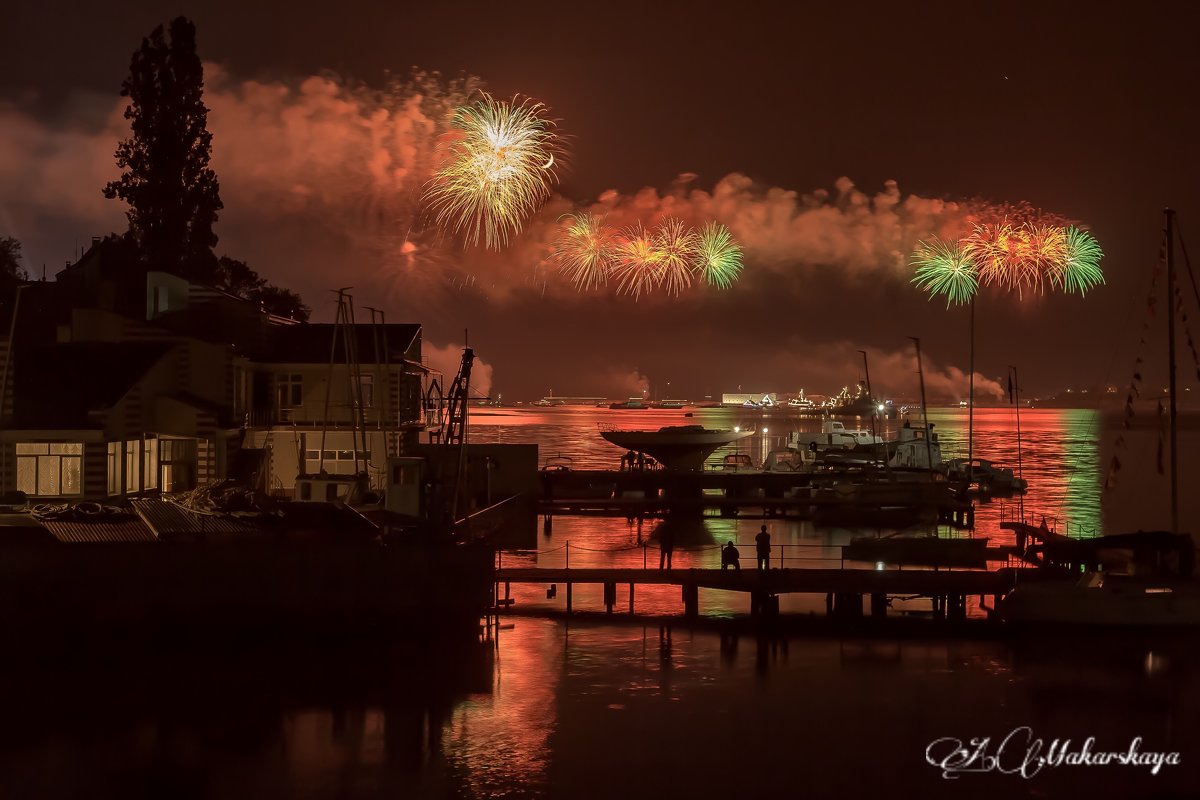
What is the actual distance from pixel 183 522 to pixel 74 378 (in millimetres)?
10494

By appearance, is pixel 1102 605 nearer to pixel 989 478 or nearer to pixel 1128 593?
pixel 1128 593

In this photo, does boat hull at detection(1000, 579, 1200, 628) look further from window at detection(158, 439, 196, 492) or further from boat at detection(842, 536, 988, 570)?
window at detection(158, 439, 196, 492)

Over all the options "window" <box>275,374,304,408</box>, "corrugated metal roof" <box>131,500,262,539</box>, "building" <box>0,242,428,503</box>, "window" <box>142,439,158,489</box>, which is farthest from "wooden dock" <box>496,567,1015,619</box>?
"window" <box>275,374,304,408</box>

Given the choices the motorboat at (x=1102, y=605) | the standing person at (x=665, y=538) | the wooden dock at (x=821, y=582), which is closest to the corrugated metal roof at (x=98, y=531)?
the wooden dock at (x=821, y=582)

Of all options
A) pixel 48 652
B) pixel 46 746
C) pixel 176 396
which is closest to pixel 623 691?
pixel 46 746

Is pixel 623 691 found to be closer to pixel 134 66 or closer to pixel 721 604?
pixel 721 604

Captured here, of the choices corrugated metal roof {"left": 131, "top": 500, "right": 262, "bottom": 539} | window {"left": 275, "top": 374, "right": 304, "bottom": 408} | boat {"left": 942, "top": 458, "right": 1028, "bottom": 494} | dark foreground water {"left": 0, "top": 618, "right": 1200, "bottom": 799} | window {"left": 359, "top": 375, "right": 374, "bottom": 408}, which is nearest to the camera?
dark foreground water {"left": 0, "top": 618, "right": 1200, "bottom": 799}

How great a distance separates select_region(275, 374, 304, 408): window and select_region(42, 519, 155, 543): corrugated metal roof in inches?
723

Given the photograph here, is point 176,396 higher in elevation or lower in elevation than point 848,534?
higher

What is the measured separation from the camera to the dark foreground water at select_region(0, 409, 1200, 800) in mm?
26797

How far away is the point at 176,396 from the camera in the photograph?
153 ft

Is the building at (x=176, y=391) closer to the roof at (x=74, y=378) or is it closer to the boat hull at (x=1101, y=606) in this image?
the roof at (x=74, y=378)

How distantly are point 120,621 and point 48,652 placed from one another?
7.27 ft

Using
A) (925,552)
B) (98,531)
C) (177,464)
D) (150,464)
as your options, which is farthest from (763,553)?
(177,464)
